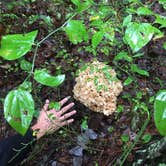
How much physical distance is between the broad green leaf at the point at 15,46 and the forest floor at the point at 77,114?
5.53 ft

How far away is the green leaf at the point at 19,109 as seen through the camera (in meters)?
1.14

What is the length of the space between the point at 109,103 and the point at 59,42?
152 centimetres

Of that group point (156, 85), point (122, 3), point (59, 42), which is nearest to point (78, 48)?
point (59, 42)

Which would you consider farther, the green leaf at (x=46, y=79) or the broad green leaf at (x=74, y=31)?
the broad green leaf at (x=74, y=31)

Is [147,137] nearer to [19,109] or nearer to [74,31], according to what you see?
[74,31]

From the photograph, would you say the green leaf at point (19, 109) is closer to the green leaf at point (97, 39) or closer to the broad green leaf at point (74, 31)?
the broad green leaf at point (74, 31)

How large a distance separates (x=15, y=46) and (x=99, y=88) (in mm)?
2047

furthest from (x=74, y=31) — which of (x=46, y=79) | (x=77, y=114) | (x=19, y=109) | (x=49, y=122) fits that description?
(x=77, y=114)

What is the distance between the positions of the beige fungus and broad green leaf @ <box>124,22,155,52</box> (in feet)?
6.32

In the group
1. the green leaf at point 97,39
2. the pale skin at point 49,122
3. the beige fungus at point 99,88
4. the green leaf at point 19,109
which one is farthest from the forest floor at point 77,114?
the green leaf at point 19,109

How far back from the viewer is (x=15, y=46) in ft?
4.00

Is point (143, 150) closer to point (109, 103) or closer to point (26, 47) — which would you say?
point (109, 103)

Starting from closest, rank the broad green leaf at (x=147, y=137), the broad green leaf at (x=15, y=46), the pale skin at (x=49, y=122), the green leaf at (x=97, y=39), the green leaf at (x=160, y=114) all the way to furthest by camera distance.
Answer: the green leaf at (x=160, y=114), the broad green leaf at (x=15, y=46), the green leaf at (x=97, y=39), the broad green leaf at (x=147, y=137), the pale skin at (x=49, y=122)

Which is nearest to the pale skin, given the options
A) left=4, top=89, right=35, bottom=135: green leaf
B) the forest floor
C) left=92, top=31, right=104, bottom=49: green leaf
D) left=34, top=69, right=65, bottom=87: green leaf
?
the forest floor
